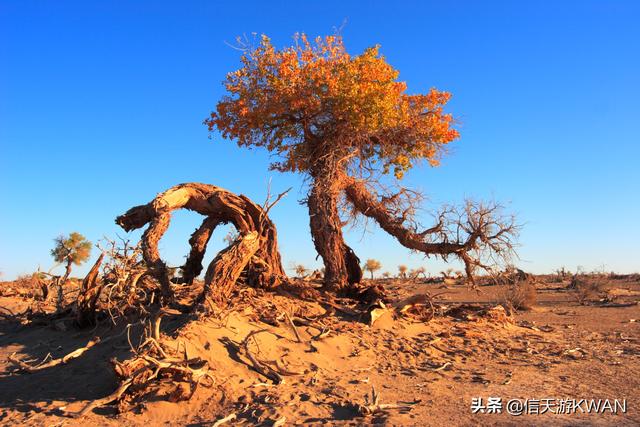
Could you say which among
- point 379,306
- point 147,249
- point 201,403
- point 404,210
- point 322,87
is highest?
point 322,87

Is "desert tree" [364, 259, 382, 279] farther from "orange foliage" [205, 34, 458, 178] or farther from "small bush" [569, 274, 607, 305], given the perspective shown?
"orange foliage" [205, 34, 458, 178]

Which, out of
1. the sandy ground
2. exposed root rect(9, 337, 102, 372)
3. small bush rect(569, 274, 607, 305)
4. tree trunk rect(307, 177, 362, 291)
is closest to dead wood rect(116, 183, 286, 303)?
the sandy ground

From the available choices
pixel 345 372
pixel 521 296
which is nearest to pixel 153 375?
pixel 345 372

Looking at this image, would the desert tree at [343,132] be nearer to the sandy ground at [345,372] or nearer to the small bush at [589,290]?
the sandy ground at [345,372]

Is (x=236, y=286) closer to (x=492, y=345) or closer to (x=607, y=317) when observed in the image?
(x=492, y=345)

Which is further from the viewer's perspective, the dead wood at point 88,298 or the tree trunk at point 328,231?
the tree trunk at point 328,231

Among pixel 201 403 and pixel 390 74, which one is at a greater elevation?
pixel 390 74

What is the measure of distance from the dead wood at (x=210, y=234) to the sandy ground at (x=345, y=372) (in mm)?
584

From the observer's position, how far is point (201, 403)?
595 centimetres

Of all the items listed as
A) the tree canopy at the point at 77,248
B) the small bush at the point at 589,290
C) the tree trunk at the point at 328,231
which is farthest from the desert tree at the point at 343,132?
the tree canopy at the point at 77,248

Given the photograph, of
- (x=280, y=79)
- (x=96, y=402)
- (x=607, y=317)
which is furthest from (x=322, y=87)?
(x=607, y=317)

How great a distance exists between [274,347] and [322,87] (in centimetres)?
568

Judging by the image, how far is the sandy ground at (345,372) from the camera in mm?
5656

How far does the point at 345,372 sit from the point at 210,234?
4895mm
